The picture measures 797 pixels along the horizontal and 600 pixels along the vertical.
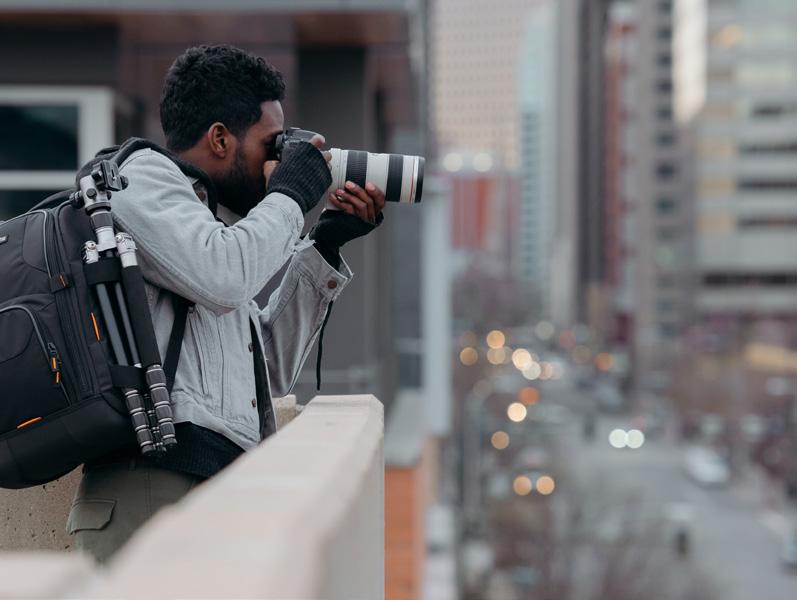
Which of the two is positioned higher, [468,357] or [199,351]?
[199,351]

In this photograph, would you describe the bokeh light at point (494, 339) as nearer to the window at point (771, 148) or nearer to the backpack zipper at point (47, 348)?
the window at point (771, 148)

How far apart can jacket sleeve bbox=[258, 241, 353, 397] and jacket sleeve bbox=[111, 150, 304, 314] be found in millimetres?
432

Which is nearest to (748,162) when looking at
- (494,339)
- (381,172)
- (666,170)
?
(666,170)

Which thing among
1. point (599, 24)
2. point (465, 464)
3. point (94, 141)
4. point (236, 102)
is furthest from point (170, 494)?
point (599, 24)

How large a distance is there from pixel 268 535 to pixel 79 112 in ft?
30.2

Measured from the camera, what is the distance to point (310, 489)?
146 centimetres

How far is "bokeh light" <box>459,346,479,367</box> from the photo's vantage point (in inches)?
2410

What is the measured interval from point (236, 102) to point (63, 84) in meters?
7.69

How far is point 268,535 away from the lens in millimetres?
1205

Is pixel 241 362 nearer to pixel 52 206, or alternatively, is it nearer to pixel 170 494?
pixel 170 494

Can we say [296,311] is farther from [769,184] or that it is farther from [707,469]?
[769,184]

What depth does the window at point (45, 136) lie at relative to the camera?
31.6ft

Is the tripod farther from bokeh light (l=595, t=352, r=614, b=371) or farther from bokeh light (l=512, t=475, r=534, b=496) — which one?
bokeh light (l=595, t=352, r=614, b=371)

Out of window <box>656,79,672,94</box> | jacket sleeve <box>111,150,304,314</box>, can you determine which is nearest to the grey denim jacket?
jacket sleeve <box>111,150,304,314</box>
